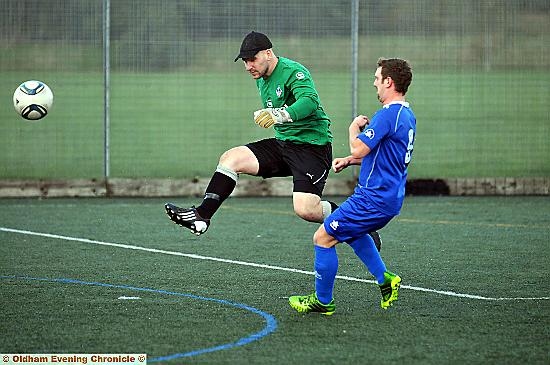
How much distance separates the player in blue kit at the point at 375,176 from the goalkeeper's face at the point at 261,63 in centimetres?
152

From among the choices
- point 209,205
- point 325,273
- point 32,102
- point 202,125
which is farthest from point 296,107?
point 202,125

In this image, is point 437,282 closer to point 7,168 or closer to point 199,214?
point 199,214

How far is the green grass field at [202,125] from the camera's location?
1641 centimetres

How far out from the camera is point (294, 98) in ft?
29.3

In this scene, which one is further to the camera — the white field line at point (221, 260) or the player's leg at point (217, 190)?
the player's leg at point (217, 190)

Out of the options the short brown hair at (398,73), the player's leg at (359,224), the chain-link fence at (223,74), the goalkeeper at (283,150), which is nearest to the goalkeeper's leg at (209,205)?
the goalkeeper at (283,150)

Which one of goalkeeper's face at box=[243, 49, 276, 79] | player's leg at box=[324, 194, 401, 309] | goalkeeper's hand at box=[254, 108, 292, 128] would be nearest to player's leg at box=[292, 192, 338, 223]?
goalkeeper's hand at box=[254, 108, 292, 128]

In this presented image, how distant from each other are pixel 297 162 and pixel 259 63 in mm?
791

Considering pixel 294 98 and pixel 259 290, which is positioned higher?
pixel 294 98

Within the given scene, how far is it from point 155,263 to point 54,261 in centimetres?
83

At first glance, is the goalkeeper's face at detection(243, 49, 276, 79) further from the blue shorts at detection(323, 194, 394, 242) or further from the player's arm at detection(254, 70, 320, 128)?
the blue shorts at detection(323, 194, 394, 242)

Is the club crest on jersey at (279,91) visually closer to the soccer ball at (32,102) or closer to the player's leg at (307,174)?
the player's leg at (307,174)

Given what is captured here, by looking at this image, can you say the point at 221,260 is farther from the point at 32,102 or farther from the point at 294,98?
the point at 32,102

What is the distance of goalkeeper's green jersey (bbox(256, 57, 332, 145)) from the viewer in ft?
28.8
